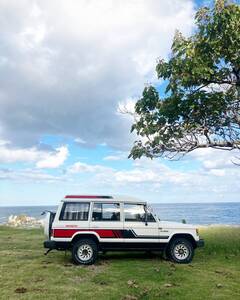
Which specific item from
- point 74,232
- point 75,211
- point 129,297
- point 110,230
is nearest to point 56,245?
point 74,232

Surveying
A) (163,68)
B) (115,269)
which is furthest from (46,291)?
(163,68)

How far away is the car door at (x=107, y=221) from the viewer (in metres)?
13.9

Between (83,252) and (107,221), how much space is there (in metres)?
1.31

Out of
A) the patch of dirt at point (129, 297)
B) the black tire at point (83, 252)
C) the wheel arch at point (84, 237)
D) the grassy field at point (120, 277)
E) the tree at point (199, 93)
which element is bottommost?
the patch of dirt at point (129, 297)

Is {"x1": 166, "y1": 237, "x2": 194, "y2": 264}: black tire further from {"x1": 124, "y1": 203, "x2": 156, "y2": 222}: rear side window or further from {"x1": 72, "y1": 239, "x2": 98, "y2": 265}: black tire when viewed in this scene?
{"x1": 72, "y1": 239, "x2": 98, "y2": 265}: black tire

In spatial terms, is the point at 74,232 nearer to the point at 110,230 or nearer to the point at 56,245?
the point at 56,245

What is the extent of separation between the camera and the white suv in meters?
13.6

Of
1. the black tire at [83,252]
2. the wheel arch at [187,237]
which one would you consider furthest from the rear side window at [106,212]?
the wheel arch at [187,237]

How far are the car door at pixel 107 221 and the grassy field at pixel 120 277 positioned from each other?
37.5 inches

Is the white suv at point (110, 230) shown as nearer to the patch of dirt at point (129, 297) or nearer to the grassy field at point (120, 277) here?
the grassy field at point (120, 277)

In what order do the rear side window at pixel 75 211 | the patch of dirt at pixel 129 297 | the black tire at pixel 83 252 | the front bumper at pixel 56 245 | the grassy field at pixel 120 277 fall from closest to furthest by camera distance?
the patch of dirt at pixel 129 297 → the grassy field at pixel 120 277 → the front bumper at pixel 56 245 → the black tire at pixel 83 252 → the rear side window at pixel 75 211

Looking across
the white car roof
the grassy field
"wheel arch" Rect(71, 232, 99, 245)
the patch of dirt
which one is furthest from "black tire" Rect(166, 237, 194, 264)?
the patch of dirt

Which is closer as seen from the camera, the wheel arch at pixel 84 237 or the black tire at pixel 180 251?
the wheel arch at pixel 84 237

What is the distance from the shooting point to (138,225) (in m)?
14.1
